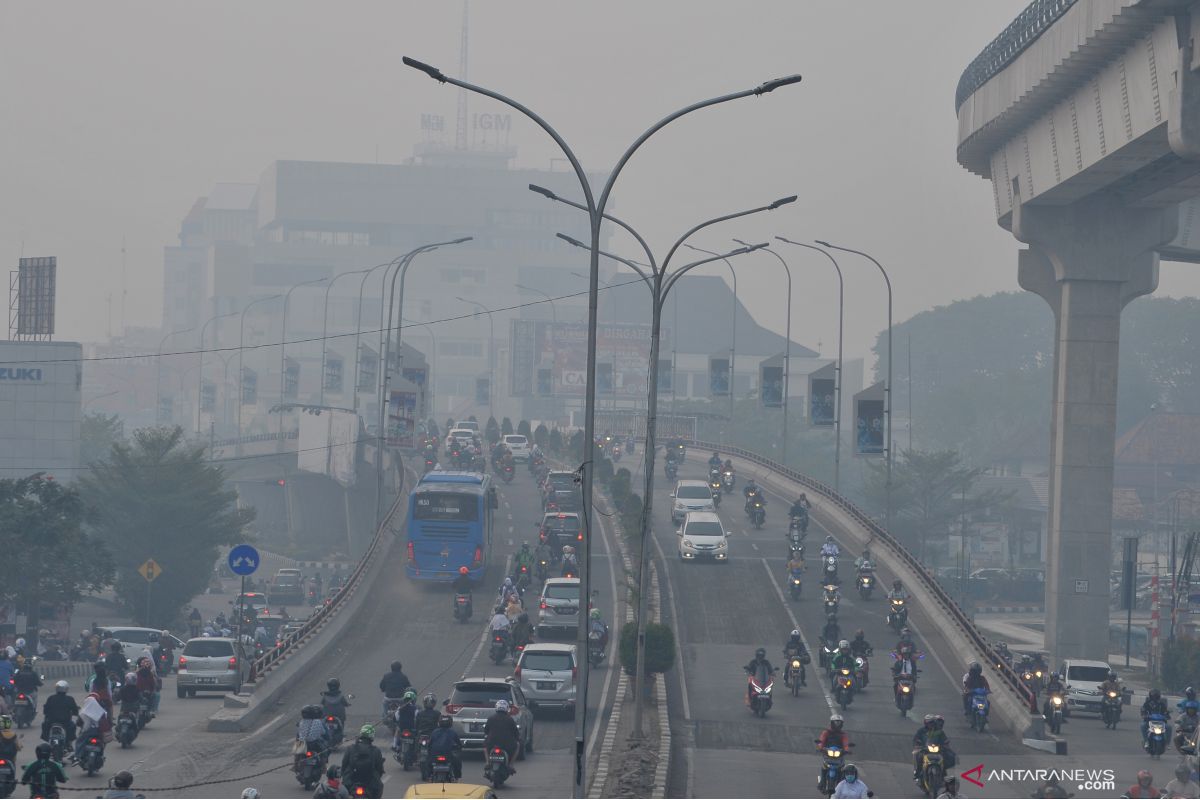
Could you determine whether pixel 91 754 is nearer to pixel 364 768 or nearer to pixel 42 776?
pixel 42 776

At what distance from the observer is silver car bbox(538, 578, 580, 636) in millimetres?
44312

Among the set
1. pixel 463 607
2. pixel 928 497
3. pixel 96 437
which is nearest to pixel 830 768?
pixel 463 607

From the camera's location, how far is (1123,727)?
129 feet

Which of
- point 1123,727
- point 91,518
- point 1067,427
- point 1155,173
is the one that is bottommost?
point 1123,727

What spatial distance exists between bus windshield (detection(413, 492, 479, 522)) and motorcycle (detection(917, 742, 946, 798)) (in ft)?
88.0

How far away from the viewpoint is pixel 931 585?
5100 centimetres

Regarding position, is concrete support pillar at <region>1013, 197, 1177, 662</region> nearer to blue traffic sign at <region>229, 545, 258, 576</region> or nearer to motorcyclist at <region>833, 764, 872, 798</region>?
blue traffic sign at <region>229, 545, 258, 576</region>

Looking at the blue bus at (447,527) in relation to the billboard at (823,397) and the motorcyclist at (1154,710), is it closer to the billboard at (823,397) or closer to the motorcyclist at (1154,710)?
the billboard at (823,397)

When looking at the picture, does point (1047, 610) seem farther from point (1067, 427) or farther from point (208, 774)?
point (208, 774)

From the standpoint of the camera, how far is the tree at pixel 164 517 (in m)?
73.1

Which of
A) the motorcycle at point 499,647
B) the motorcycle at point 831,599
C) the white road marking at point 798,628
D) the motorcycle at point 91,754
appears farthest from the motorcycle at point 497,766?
the motorcycle at point 831,599

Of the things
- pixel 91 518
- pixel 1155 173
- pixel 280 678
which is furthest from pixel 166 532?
pixel 1155 173

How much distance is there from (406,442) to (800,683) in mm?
26088

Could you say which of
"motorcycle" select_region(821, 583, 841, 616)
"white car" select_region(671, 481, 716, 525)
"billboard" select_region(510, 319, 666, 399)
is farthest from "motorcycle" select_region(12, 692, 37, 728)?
"billboard" select_region(510, 319, 666, 399)
